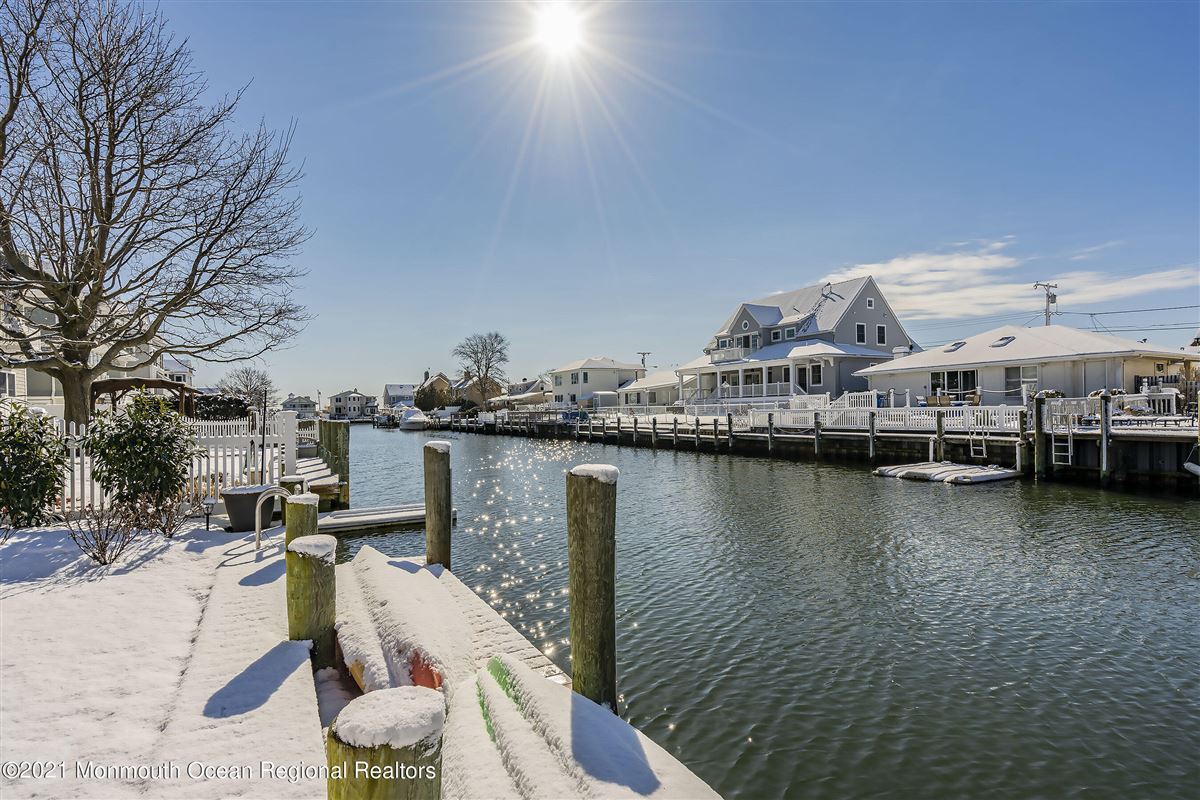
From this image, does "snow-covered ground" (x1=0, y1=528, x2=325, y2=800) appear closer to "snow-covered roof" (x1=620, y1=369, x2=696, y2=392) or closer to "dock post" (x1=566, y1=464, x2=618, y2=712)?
"dock post" (x1=566, y1=464, x2=618, y2=712)

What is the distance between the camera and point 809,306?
46.9m

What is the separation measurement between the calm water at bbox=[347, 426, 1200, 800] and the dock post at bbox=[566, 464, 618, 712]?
1305 millimetres

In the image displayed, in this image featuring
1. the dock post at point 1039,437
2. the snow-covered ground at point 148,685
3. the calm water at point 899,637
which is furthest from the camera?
the dock post at point 1039,437

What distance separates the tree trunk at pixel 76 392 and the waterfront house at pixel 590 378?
198 ft

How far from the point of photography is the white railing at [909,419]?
2238 cm

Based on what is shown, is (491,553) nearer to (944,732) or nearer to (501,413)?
(944,732)

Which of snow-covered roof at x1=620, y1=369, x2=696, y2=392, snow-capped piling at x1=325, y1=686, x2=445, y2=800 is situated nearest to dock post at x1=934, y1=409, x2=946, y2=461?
snow-capped piling at x1=325, y1=686, x2=445, y2=800

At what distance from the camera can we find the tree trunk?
48.5 ft

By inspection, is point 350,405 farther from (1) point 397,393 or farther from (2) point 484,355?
(2) point 484,355

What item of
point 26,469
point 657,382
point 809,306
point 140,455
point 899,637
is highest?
point 809,306

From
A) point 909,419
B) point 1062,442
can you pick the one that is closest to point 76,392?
point 909,419

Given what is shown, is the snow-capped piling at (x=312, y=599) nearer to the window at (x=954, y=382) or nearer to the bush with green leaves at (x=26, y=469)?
the bush with green leaves at (x=26, y=469)

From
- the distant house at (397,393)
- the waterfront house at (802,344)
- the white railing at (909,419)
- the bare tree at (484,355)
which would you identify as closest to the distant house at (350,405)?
the distant house at (397,393)

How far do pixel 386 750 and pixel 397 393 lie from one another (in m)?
164
